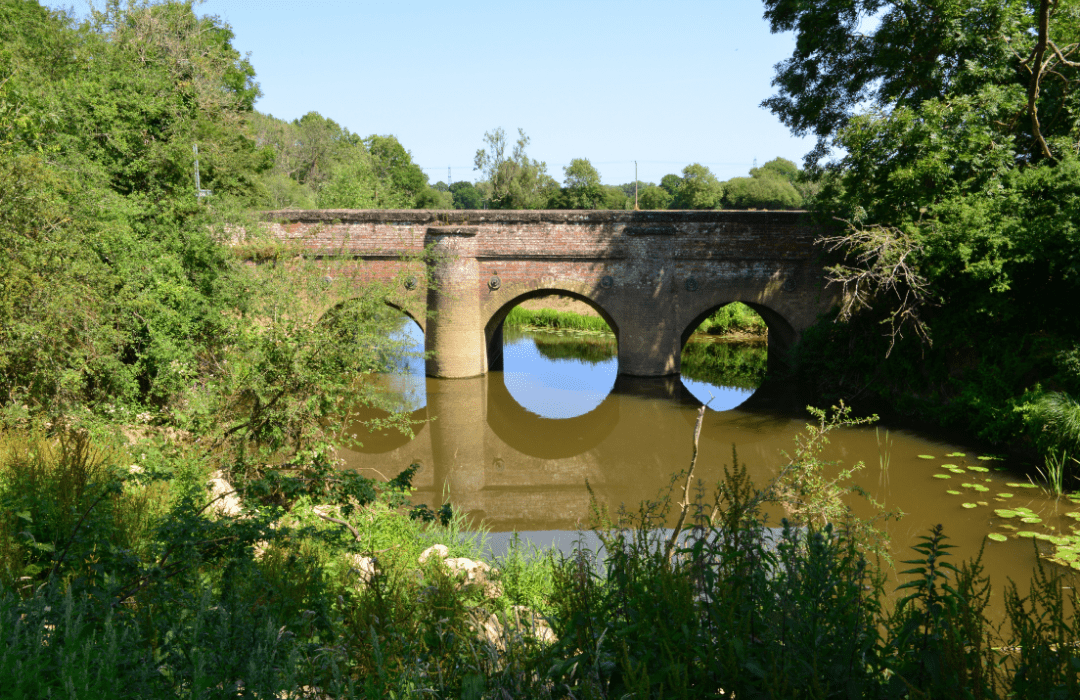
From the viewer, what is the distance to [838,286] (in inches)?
585

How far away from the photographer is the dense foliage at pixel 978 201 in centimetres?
931

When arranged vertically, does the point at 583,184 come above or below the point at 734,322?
above

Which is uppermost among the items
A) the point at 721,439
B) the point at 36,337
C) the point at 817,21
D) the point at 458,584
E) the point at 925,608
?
the point at 817,21

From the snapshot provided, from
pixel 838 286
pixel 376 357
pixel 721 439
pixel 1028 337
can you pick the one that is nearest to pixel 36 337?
pixel 376 357

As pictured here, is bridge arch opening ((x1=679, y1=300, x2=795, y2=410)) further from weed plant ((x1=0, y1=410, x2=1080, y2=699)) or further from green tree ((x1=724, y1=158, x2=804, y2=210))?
green tree ((x1=724, y1=158, x2=804, y2=210))

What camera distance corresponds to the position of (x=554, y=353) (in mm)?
20406

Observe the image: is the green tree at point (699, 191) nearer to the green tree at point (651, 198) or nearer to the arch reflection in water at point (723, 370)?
the green tree at point (651, 198)

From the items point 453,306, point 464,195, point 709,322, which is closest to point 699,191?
point 709,322

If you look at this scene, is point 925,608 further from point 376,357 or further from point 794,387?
point 794,387

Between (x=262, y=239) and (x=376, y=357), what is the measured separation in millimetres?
3495

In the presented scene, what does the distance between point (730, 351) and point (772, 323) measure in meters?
3.98

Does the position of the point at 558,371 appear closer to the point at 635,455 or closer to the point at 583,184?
the point at 635,455

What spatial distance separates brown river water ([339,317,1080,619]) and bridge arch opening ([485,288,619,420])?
0.32ft

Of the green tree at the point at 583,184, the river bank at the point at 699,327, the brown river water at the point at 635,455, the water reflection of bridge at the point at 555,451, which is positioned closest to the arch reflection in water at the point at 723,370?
the brown river water at the point at 635,455
